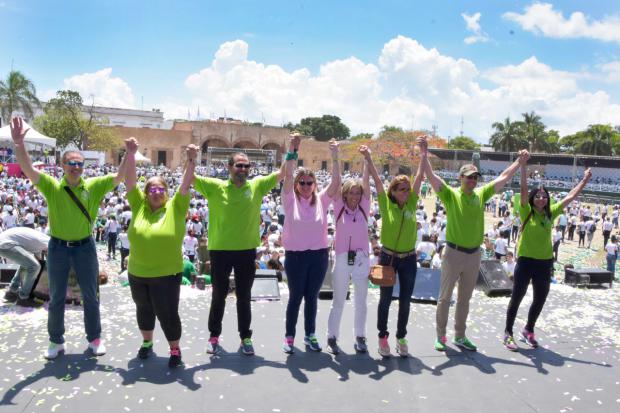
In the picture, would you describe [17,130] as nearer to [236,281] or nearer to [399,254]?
[236,281]

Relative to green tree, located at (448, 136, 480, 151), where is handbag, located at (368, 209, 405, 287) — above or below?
below

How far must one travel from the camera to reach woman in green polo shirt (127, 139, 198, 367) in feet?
11.3

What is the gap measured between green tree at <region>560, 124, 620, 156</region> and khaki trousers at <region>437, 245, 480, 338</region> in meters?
62.5

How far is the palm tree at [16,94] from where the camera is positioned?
123 feet

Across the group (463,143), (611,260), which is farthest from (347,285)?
(463,143)

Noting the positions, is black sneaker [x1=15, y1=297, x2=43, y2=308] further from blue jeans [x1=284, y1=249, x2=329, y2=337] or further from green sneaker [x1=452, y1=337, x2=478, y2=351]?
green sneaker [x1=452, y1=337, x2=478, y2=351]

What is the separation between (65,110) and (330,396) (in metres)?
43.7

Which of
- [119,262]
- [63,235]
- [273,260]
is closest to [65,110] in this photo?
[119,262]

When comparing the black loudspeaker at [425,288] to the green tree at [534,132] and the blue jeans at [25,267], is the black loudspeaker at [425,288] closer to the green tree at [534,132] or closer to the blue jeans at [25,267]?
the blue jeans at [25,267]

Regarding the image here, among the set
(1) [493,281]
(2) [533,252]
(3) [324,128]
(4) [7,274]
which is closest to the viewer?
(2) [533,252]

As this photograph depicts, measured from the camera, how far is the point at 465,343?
414 centimetres

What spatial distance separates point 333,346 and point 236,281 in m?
0.93

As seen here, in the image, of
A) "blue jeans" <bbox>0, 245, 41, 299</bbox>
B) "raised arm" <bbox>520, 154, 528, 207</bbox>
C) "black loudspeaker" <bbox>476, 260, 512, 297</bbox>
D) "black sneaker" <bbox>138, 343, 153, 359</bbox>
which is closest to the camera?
"black sneaker" <bbox>138, 343, 153, 359</bbox>

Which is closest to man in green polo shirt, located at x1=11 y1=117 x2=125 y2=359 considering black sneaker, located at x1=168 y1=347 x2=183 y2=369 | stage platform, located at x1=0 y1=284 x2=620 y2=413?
stage platform, located at x1=0 y1=284 x2=620 y2=413
